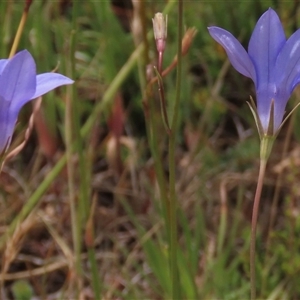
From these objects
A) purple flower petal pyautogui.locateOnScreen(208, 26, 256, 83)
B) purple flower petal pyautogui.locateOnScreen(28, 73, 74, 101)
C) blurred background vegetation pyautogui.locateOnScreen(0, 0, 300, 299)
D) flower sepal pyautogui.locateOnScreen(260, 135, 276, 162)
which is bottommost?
blurred background vegetation pyautogui.locateOnScreen(0, 0, 300, 299)

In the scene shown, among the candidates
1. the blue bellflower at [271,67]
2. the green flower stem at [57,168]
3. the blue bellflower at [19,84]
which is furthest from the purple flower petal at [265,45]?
the green flower stem at [57,168]

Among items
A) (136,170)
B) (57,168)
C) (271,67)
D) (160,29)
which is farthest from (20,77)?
(136,170)

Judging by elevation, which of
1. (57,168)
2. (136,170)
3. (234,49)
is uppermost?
(234,49)

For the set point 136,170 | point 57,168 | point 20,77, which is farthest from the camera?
point 136,170

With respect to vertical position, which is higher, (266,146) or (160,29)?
(160,29)

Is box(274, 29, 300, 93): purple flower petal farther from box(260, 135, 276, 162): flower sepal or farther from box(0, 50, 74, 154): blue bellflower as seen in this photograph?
box(0, 50, 74, 154): blue bellflower

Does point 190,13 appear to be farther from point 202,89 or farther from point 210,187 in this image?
point 210,187

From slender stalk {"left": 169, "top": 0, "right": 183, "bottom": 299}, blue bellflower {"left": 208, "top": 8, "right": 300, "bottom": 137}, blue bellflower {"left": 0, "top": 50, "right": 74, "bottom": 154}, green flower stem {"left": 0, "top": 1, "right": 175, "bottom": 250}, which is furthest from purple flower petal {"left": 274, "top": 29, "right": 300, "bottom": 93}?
green flower stem {"left": 0, "top": 1, "right": 175, "bottom": 250}

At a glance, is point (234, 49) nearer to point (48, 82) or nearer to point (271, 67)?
point (271, 67)
